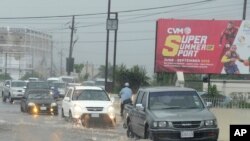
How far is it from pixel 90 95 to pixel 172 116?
438 inches

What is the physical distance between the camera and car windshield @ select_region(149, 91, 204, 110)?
16.5m

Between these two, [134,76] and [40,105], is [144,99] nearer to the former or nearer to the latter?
[40,105]

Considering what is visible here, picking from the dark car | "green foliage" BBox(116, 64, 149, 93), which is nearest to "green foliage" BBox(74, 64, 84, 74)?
"green foliage" BBox(116, 64, 149, 93)

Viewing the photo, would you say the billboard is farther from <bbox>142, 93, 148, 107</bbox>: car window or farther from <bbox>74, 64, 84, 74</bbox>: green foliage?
<bbox>74, 64, 84, 74</bbox>: green foliage

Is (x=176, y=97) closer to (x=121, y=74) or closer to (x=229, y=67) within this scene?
(x=229, y=67)

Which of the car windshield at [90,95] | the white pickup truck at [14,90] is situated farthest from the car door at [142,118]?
the white pickup truck at [14,90]

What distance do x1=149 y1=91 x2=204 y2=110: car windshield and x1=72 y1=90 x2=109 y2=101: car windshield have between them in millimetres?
9286

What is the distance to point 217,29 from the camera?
36.1 metres

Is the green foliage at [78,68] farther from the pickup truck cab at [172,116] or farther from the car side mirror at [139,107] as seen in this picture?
the pickup truck cab at [172,116]

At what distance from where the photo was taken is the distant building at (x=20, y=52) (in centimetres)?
A: 16400

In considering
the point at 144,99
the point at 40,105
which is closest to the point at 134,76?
the point at 40,105

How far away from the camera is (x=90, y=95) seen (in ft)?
86.2

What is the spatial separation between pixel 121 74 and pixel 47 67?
13236 cm

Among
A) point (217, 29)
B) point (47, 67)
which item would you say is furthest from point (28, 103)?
point (47, 67)
